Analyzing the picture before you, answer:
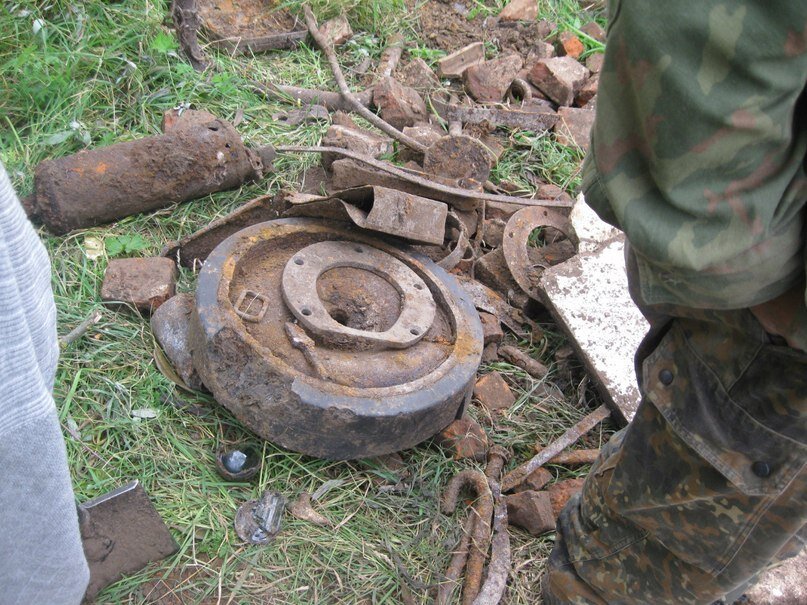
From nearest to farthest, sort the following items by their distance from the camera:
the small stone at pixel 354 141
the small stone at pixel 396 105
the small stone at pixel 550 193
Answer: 1. the small stone at pixel 354 141
2. the small stone at pixel 550 193
3. the small stone at pixel 396 105

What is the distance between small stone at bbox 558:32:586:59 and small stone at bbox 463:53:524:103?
0.66 metres

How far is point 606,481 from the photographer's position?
2.29 m

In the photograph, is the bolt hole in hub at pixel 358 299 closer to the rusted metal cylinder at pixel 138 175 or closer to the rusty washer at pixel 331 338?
the rusty washer at pixel 331 338

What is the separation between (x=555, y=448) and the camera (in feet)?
10.3

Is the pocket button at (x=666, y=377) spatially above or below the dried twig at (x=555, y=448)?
above

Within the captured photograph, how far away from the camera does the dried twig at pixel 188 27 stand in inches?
172

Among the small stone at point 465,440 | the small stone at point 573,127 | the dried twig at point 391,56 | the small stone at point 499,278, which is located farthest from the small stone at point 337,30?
the small stone at point 465,440

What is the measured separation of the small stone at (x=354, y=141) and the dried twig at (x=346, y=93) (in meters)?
0.06

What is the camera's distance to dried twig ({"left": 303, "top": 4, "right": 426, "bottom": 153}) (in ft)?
13.9

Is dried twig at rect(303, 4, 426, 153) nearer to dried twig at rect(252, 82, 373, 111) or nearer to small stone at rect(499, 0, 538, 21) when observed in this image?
dried twig at rect(252, 82, 373, 111)

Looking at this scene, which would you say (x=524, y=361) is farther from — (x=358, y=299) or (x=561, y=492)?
(x=358, y=299)

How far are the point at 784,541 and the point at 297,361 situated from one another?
170 cm

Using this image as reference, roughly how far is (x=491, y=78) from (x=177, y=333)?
3.07 meters

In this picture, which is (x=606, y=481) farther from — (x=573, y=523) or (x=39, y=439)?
(x=39, y=439)
